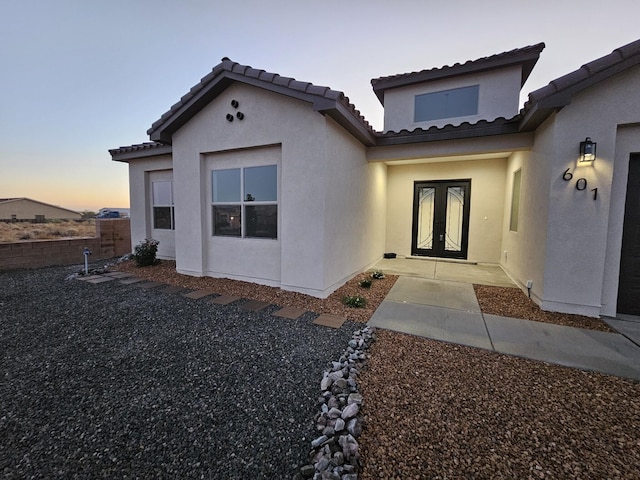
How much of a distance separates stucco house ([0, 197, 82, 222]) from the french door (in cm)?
Answer: 3452

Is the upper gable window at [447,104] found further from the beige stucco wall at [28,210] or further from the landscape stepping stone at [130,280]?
the beige stucco wall at [28,210]

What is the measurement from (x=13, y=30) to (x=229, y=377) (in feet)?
38.9

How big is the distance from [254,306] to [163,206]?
20.7 ft

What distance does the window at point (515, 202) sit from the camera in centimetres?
671

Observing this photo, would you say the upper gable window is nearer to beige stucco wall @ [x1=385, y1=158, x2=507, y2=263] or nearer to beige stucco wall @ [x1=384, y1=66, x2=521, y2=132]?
beige stucco wall @ [x1=384, y1=66, x2=521, y2=132]

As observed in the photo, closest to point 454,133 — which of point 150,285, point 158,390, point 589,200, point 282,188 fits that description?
point 589,200

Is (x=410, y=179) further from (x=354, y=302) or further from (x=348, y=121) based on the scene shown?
(x=354, y=302)

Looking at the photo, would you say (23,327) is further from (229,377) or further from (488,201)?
(488,201)

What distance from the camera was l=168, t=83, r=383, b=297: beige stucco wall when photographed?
510cm

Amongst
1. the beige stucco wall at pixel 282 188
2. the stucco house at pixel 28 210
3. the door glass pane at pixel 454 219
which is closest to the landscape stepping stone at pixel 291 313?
the beige stucco wall at pixel 282 188

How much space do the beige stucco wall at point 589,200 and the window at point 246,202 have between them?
17.3 ft

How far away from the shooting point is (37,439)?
74.8 inches

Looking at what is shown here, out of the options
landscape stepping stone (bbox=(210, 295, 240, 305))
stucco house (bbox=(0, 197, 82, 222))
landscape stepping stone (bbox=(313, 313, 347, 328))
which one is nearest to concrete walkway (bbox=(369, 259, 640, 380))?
landscape stepping stone (bbox=(313, 313, 347, 328))

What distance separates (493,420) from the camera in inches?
83.0
